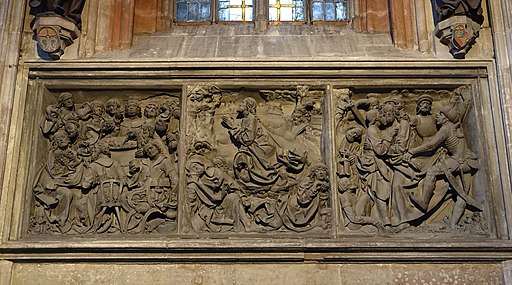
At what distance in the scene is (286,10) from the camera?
995 centimetres

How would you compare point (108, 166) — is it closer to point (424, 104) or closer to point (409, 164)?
point (409, 164)

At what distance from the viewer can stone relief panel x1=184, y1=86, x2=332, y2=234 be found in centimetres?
824

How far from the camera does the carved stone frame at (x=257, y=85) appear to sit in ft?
25.9

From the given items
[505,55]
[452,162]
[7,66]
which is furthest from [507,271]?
[7,66]

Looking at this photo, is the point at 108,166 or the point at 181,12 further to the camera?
the point at 181,12

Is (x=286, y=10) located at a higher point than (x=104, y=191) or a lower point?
higher

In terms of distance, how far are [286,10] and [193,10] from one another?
119 centimetres

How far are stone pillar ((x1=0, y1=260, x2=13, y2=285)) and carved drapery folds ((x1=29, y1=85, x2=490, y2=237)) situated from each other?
44 centimetres

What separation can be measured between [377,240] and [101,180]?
302cm

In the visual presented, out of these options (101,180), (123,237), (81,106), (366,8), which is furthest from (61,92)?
(366,8)

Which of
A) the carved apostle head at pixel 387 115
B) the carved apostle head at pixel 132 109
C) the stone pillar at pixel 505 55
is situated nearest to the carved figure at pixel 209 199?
the carved apostle head at pixel 132 109

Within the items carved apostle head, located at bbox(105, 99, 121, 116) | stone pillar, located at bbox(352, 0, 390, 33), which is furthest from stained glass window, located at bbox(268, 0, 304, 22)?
carved apostle head, located at bbox(105, 99, 121, 116)

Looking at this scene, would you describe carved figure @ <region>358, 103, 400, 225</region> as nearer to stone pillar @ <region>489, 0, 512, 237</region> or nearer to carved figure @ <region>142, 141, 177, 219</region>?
stone pillar @ <region>489, 0, 512, 237</region>

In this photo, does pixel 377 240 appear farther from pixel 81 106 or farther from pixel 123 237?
pixel 81 106
